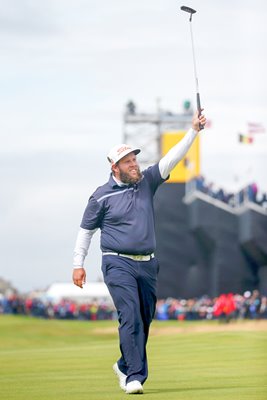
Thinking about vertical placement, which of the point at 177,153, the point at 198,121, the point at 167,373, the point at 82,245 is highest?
the point at 198,121

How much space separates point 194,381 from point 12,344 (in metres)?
28.0

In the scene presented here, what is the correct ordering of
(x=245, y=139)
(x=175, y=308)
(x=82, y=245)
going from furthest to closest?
1. (x=175, y=308)
2. (x=245, y=139)
3. (x=82, y=245)

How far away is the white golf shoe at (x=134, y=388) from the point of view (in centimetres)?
1080

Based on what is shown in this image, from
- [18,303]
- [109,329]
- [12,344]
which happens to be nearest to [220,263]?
[109,329]

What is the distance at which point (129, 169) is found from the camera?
11227 mm

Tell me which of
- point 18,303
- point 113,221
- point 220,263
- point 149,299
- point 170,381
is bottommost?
point 18,303

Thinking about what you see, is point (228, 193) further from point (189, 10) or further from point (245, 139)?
point (189, 10)

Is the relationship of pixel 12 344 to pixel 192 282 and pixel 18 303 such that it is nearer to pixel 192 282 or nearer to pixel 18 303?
pixel 192 282

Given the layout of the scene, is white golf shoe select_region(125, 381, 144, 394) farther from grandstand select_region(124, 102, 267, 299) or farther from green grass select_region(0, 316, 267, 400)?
grandstand select_region(124, 102, 267, 299)

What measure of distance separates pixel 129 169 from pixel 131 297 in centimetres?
105

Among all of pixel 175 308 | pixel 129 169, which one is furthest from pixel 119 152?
pixel 175 308

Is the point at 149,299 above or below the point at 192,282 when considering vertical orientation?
above

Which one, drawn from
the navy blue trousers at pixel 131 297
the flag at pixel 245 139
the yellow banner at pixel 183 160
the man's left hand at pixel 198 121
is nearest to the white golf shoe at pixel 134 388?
the navy blue trousers at pixel 131 297

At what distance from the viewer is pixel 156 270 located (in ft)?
37.4
